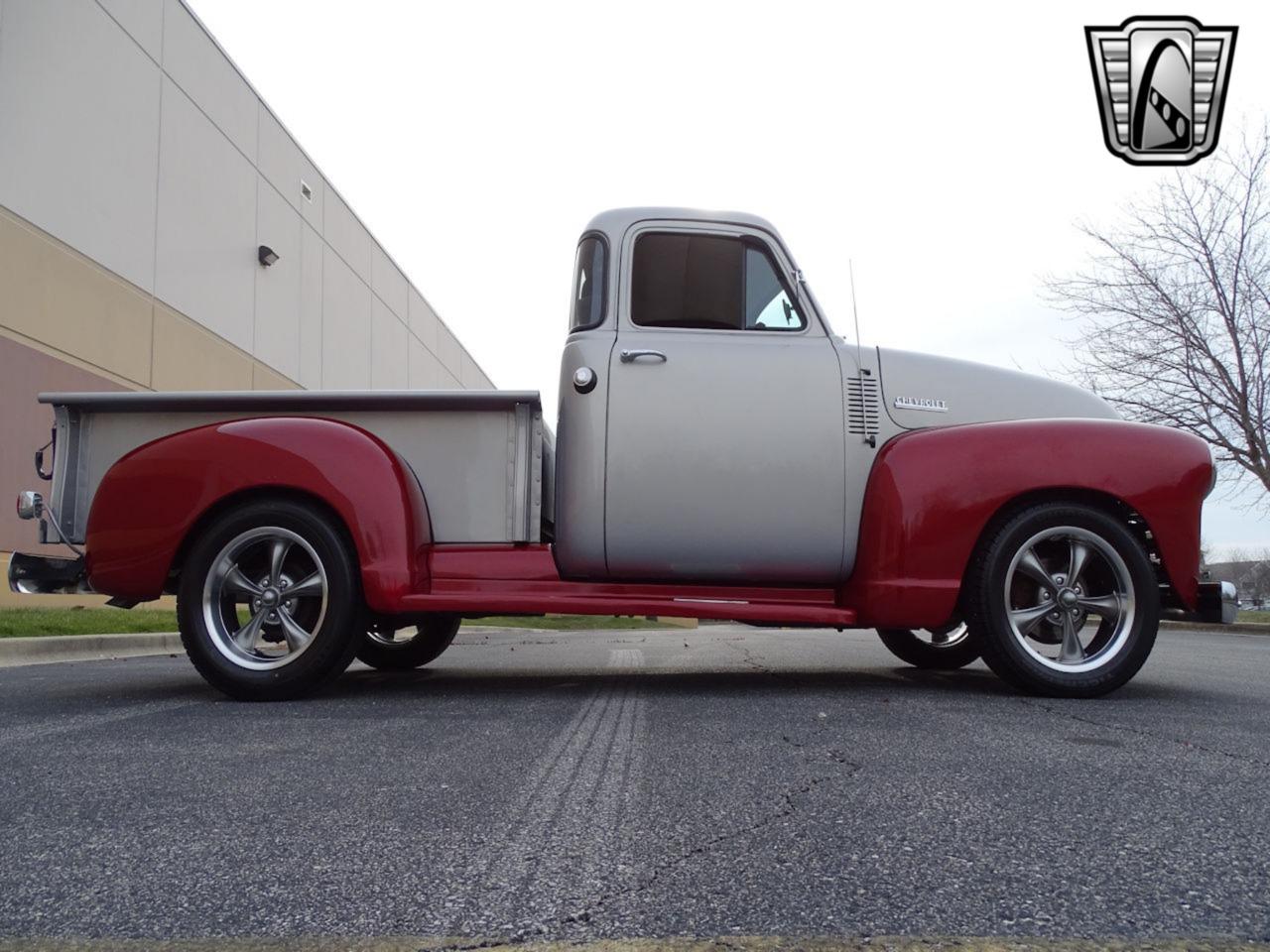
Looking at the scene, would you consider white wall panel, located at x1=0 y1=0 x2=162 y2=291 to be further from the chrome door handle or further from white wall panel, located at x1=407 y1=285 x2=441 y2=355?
white wall panel, located at x1=407 y1=285 x2=441 y2=355

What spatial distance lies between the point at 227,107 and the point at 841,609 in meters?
17.0

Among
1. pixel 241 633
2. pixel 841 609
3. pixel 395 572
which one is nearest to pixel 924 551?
pixel 841 609

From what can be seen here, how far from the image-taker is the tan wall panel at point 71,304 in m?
11.6

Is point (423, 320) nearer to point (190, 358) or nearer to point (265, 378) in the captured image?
point (265, 378)

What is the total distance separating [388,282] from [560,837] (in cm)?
2728

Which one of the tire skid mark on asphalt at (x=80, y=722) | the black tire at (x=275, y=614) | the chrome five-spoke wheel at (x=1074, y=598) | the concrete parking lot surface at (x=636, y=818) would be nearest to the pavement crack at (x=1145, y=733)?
the concrete parking lot surface at (x=636, y=818)

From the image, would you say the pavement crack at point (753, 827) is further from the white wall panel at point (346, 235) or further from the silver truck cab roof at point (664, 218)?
the white wall panel at point (346, 235)

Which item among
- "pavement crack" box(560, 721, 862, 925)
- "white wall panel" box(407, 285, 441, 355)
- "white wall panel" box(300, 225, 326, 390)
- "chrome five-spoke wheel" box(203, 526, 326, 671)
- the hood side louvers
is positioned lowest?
"pavement crack" box(560, 721, 862, 925)

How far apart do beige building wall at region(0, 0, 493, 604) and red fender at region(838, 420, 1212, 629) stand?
35.4 feet

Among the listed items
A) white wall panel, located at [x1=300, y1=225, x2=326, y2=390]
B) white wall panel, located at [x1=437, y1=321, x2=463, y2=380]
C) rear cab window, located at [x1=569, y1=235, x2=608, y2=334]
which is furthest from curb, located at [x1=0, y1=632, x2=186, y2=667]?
white wall panel, located at [x1=437, y1=321, x2=463, y2=380]

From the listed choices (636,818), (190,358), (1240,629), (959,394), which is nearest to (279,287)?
(190,358)

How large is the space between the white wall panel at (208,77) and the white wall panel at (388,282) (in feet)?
25.3

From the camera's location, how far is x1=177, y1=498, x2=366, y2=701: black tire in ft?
14.1

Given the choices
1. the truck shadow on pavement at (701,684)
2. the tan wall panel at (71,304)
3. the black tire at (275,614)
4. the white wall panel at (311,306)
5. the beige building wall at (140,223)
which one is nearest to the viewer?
the black tire at (275,614)
